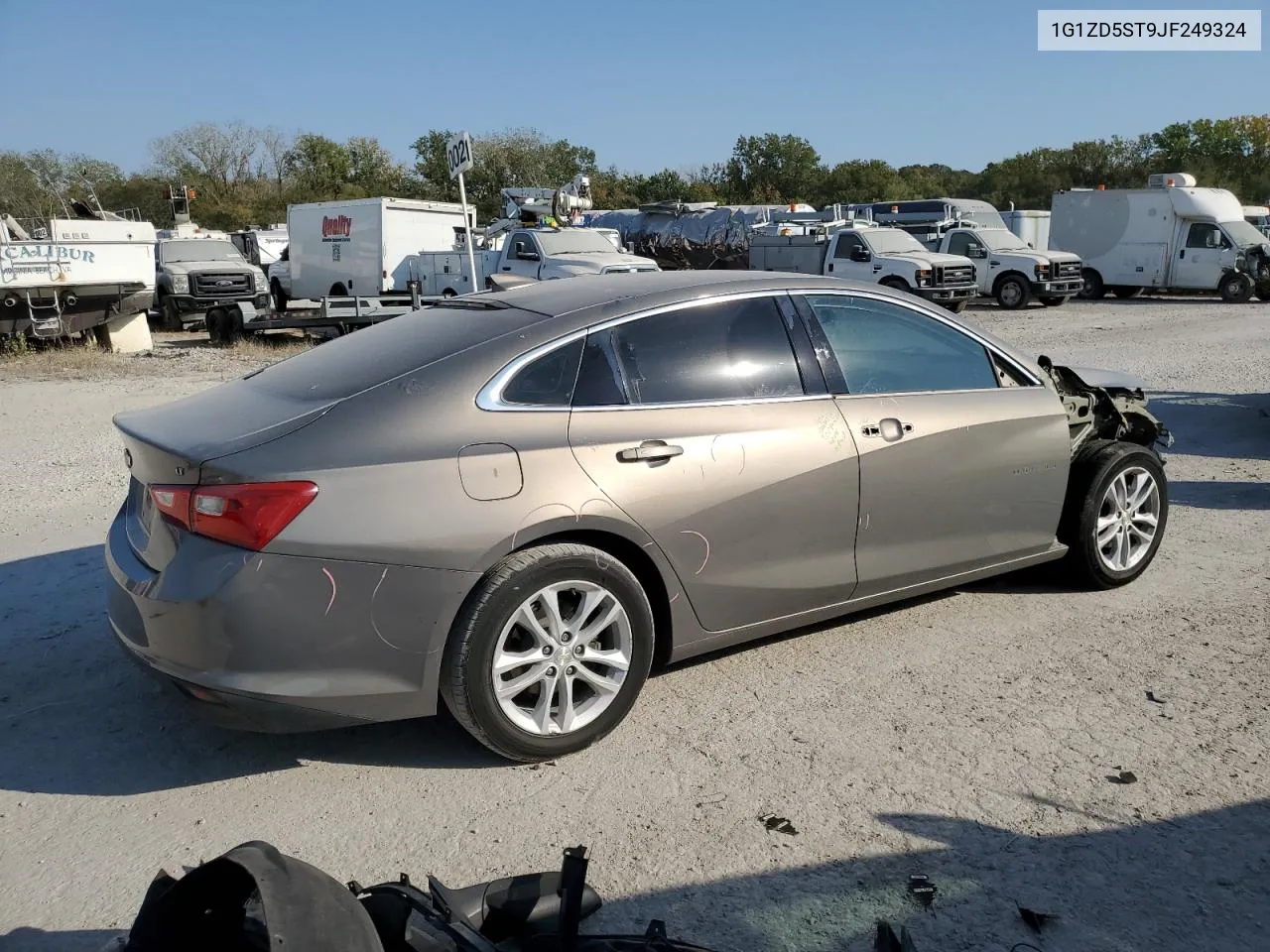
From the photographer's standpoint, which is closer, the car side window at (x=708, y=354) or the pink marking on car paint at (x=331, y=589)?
the pink marking on car paint at (x=331, y=589)

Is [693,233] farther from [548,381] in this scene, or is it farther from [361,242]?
[548,381]

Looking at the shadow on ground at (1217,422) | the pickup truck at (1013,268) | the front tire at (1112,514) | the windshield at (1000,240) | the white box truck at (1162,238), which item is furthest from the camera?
the windshield at (1000,240)

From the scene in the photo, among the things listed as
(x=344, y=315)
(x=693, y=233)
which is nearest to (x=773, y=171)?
(x=693, y=233)

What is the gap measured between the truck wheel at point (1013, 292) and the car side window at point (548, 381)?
77.1 ft

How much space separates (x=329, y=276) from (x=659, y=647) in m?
19.1

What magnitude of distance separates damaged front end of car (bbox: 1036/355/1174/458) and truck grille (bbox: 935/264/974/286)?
17688 millimetres

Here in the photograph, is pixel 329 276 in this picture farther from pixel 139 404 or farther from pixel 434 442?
pixel 434 442

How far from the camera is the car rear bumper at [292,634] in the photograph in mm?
3318

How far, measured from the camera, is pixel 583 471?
3.77 meters

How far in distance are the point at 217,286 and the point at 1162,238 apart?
21275 millimetres

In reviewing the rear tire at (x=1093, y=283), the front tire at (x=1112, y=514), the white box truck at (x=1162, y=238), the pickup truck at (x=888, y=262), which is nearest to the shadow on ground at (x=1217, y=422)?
the front tire at (x=1112, y=514)

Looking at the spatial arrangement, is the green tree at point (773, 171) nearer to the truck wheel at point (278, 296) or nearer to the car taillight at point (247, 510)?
the truck wheel at point (278, 296)

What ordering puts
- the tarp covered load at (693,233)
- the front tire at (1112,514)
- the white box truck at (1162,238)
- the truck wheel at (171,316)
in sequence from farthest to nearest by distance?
the tarp covered load at (693,233)
the white box truck at (1162,238)
the truck wheel at (171,316)
the front tire at (1112,514)

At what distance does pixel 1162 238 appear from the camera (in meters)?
26.3
